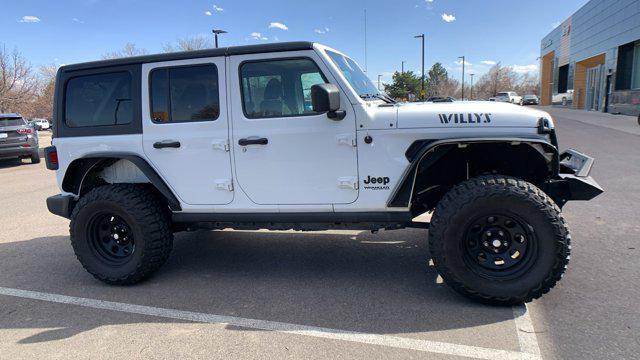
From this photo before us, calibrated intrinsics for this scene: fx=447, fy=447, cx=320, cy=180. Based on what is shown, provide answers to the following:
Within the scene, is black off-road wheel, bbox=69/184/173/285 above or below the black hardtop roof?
below

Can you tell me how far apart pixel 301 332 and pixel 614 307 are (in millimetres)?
2361

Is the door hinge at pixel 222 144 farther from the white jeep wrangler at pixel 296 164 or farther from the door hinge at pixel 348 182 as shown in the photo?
the door hinge at pixel 348 182

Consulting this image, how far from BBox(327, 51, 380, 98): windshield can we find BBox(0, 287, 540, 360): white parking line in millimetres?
1958

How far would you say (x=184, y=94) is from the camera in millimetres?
4074

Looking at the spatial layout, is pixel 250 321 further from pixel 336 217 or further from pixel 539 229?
pixel 539 229

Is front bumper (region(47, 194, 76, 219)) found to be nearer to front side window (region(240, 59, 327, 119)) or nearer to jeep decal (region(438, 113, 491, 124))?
front side window (region(240, 59, 327, 119))

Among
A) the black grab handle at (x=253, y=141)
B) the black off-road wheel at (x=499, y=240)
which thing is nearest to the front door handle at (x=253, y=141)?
the black grab handle at (x=253, y=141)

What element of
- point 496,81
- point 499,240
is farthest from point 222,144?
point 496,81

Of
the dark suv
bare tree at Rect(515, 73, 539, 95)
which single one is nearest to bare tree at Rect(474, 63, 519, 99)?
bare tree at Rect(515, 73, 539, 95)

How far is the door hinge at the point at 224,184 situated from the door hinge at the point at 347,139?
3.48 feet

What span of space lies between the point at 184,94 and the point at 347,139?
62.3 inches

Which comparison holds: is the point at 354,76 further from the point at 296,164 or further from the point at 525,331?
the point at 525,331

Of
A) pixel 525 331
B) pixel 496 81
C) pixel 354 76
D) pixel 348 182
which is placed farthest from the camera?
pixel 496 81

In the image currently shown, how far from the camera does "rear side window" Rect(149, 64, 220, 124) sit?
3.99 metres
